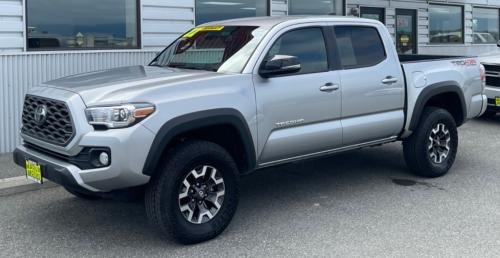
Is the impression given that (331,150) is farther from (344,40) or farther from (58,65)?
(58,65)

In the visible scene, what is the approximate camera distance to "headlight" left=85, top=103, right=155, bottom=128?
4148 millimetres

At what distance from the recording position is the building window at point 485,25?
1788cm

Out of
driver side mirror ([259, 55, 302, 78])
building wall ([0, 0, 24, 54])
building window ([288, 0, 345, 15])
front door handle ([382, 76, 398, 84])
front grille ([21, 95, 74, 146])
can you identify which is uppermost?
building window ([288, 0, 345, 15])

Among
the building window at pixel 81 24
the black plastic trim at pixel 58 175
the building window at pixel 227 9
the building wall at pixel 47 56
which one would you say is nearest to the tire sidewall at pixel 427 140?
the black plastic trim at pixel 58 175

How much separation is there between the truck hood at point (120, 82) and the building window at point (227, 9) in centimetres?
525

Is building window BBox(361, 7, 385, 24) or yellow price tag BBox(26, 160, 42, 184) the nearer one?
yellow price tag BBox(26, 160, 42, 184)

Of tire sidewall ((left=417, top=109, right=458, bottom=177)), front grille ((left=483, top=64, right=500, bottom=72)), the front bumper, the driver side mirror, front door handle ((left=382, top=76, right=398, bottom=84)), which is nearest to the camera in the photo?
the front bumper

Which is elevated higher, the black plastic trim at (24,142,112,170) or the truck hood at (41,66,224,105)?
the truck hood at (41,66,224,105)

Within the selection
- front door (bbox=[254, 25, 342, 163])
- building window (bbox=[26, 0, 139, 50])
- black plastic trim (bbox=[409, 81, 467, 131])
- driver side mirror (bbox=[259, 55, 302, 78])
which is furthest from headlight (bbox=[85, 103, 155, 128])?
building window (bbox=[26, 0, 139, 50])

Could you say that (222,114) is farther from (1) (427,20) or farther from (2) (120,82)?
(1) (427,20)

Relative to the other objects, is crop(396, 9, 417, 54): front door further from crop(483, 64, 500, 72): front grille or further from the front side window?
the front side window

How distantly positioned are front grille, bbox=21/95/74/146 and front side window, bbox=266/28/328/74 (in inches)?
75.6

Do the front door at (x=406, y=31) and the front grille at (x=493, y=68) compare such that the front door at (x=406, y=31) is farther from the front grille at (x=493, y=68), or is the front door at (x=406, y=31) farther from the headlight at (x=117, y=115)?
the headlight at (x=117, y=115)

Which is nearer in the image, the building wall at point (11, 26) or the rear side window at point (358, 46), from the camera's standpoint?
the rear side window at point (358, 46)
